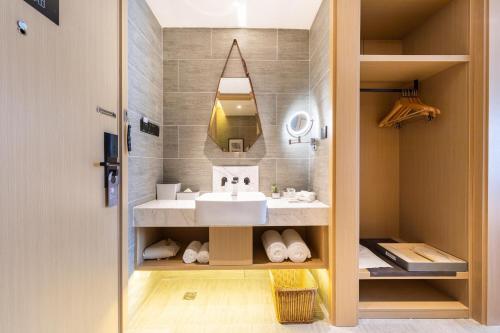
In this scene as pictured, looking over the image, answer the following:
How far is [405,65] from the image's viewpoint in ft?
6.25

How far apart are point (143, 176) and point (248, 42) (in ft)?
5.08

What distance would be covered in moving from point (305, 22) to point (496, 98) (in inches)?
61.1

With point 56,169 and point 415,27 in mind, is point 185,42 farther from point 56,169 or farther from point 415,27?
point 415,27

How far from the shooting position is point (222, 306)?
79.9 inches

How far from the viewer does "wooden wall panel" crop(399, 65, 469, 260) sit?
71.1 inches

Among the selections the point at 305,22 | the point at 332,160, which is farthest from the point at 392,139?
the point at 305,22

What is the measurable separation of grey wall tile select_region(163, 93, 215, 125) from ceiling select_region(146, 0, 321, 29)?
25.0 inches

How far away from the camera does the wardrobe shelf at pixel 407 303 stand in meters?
1.81

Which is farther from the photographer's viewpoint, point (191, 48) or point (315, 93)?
point (191, 48)

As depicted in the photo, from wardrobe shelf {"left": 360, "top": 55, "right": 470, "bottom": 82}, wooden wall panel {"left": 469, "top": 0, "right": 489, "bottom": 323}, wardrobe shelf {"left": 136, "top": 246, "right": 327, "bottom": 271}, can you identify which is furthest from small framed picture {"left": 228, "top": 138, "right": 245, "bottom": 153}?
wooden wall panel {"left": 469, "top": 0, "right": 489, "bottom": 323}

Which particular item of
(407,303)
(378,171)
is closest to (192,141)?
(378,171)

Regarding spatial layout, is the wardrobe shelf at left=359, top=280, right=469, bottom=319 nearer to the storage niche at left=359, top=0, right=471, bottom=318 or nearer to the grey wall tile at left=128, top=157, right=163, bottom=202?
the storage niche at left=359, top=0, right=471, bottom=318

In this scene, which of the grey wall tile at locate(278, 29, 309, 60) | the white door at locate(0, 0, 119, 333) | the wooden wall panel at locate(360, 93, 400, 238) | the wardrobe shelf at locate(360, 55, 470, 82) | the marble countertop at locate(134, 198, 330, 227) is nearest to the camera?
the white door at locate(0, 0, 119, 333)

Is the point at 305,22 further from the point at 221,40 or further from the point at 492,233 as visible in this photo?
the point at 492,233
